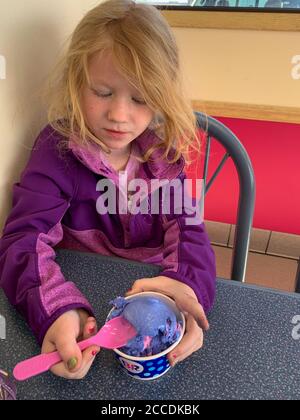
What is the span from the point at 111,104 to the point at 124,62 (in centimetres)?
6

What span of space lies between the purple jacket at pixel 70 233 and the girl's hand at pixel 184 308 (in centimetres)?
2

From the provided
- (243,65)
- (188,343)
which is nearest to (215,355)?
(188,343)

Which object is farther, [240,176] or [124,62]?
[240,176]

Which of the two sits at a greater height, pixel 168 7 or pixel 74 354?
pixel 168 7

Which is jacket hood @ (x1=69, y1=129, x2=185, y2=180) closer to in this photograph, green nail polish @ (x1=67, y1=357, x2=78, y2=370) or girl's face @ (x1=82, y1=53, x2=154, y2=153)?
girl's face @ (x1=82, y1=53, x2=154, y2=153)

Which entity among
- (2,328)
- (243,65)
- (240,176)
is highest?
(243,65)

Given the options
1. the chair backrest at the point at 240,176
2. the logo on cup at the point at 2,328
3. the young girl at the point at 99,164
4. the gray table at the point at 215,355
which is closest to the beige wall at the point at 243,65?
the chair backrest at the point at 240,176

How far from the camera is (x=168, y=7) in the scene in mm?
1234

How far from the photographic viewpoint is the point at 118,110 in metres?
0.54

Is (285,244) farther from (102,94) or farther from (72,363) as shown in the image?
(72,363)

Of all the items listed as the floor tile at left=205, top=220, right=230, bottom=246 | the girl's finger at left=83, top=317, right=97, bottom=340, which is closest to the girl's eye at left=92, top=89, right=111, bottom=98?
the girl's finger at left=83, top=317, right=97, bottom=340

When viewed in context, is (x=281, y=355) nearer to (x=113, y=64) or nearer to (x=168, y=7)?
(x=113, y=64)

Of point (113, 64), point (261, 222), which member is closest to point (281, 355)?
point (113, 64)
